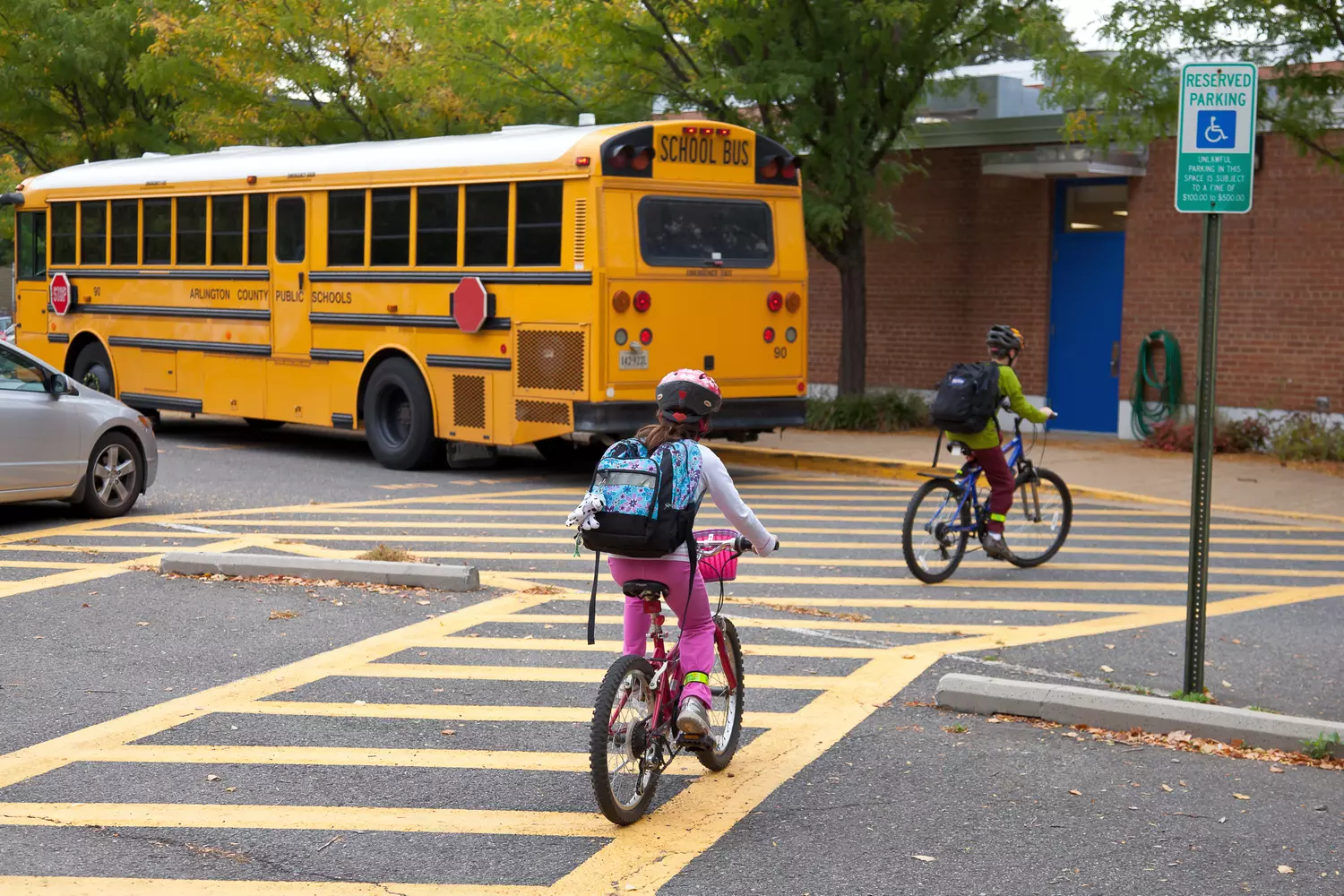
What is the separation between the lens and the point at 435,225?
15906mm

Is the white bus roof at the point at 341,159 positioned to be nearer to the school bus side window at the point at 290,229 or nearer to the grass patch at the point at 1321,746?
the school bus side window at the point at 290,229

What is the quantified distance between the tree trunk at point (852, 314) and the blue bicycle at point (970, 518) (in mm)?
9492

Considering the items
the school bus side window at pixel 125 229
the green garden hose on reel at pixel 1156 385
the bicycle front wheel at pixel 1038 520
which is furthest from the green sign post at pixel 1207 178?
the school bus side window at pixel 125 229

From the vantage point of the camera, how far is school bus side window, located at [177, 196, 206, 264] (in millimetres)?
18391

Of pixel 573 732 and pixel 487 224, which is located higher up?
pixel 487 224

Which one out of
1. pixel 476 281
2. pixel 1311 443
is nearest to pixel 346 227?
pixel 476 281

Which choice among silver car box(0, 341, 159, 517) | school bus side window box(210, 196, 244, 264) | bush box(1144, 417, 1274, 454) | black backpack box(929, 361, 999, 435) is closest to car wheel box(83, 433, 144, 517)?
silver car box(0, 341, 159, 517)

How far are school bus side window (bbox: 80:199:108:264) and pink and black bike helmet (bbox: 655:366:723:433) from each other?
1547 centimetres

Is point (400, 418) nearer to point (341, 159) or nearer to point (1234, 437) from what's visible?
point (341, 159)

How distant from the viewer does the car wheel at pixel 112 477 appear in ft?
41.6

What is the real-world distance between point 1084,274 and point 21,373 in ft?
43.5

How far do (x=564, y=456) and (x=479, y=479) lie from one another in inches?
85.1

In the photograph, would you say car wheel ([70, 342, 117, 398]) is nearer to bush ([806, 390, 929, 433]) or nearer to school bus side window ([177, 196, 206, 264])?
school bus side window ([177, 196, 206, 264])

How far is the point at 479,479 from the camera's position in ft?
52.9
